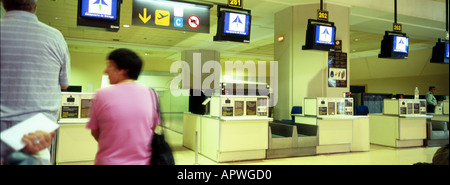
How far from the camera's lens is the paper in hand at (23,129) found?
1.45 meters

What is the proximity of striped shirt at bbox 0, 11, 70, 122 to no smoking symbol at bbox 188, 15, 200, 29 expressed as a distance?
163 inches

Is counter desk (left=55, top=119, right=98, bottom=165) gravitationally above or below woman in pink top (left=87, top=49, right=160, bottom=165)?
below

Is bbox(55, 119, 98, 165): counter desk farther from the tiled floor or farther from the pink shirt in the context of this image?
the pink shirt

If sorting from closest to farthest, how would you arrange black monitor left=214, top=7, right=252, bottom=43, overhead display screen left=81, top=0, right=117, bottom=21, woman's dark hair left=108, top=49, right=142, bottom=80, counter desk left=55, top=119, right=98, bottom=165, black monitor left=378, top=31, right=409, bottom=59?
woman's dark hair left=108, top=49, right=142, bottom=80
overhead display screen left=81, top=0, right=117, bottom=21
counter desk left=55, top=119, right=98, bottom=165
black monitor left=214, top=7, right=252, bottom=43
black monitor left=378, top=31, right=409, bottom=59

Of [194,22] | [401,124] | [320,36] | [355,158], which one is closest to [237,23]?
[194,22]

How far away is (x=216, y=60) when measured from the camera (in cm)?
1455

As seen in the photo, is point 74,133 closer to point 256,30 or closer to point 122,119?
point 122,119

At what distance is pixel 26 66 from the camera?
157cm

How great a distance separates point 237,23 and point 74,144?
3.27 meters

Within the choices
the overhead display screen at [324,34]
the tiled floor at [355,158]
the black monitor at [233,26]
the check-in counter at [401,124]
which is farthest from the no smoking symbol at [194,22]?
the check-in counter at [401,124]

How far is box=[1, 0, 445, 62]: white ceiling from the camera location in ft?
25.7

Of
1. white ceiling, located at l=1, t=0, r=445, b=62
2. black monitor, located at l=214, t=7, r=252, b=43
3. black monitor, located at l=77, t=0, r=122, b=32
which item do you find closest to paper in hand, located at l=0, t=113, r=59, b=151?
black monitor, located at l=77, t=0, r=122, b=32

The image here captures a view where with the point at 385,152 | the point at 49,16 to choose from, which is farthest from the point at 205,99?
the point at 49,16
